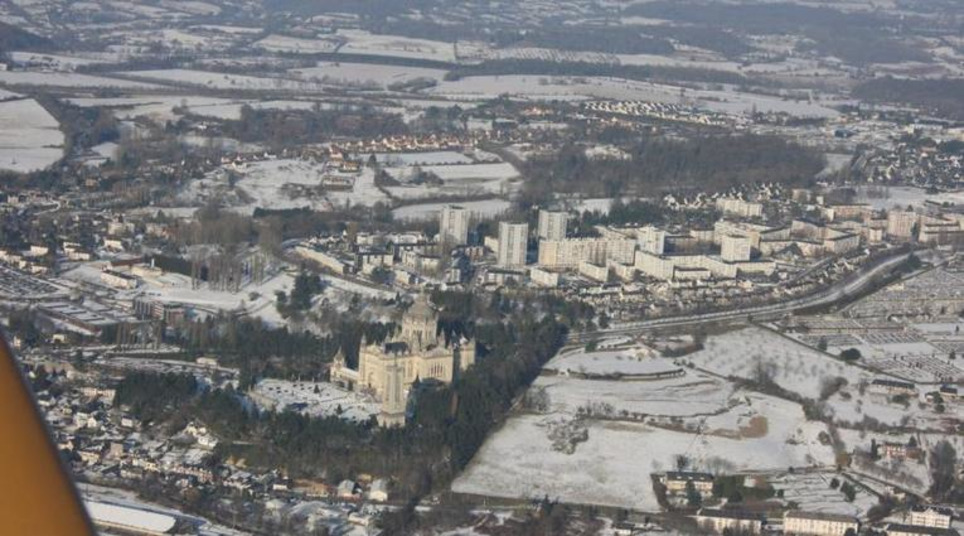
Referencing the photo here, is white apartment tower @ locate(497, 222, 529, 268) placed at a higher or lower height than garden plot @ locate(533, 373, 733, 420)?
lower

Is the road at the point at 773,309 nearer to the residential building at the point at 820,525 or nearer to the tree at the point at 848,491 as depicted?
the tree at the point at 848,491

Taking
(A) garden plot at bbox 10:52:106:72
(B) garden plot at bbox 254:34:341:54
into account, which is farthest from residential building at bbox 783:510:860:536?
(B) garden plot at bbox 254:34:341:54

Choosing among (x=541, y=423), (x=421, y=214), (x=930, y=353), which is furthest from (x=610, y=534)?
(x=421, y=214)

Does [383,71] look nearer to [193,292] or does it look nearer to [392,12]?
[392,12]

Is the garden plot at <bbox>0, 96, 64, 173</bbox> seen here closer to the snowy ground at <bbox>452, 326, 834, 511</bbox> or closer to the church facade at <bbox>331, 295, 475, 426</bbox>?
the church facade at <bbox>331, 295, 475, 426</bbox>

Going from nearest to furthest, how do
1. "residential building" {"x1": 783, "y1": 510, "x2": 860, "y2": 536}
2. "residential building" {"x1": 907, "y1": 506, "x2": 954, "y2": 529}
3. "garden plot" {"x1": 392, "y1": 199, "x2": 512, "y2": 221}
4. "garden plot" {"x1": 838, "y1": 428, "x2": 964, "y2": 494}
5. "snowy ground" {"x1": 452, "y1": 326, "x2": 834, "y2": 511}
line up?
"residential building" {"x1": 783, "y1": 510, "x2": 860, "y2": 536}
"residential building" {"x1": 907, "y1": 506, "x2": 954, "y2": 529}
"snowy ground" {"x1": 452, "y1": 326, "x2": 834, "y2": 511}
"garden plot" {"x1": 838, "y1": 428, "x2": 964, "y2": 494}
"garden plot" {"x1": 392, "y1": 199, "x2": 512, "y2": 221}

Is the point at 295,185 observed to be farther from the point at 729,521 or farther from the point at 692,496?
the point at 729,521
